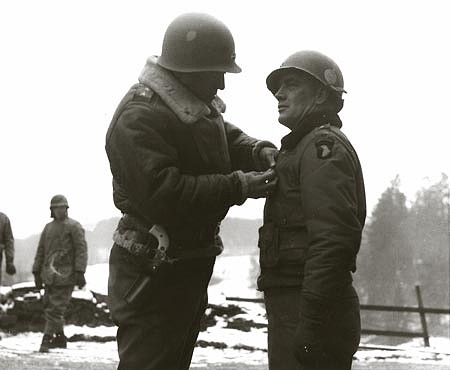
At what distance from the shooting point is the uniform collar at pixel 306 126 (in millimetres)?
3570

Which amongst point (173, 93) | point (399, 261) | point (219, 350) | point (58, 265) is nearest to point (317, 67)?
point (173, 93)

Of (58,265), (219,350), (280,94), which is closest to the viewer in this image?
(280,94)

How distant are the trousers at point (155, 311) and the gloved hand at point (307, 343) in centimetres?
77

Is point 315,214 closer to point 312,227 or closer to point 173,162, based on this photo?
point 312,227

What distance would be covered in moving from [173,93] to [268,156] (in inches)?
21.4

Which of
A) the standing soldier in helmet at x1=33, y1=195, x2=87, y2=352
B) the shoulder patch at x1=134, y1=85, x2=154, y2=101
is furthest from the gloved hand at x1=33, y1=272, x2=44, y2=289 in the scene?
the shoulder patch at x1=134, y1=85, x2=154, y2=101

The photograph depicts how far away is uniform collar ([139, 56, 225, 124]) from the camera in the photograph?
3697mm

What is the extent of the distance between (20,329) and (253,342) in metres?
Answer: 4.30

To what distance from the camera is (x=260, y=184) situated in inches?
141

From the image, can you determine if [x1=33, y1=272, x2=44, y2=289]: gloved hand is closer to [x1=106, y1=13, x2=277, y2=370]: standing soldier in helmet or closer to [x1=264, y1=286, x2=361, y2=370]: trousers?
[x1=106, y1=13, x2=277, y2=370]: standing soldier in helmet

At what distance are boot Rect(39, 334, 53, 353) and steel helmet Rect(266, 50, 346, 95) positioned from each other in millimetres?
8262

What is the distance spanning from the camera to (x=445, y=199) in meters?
40.8

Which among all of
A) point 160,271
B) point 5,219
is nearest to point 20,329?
point 5,219

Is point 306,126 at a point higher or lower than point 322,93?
lower
